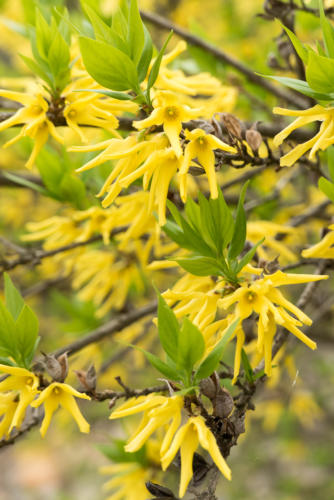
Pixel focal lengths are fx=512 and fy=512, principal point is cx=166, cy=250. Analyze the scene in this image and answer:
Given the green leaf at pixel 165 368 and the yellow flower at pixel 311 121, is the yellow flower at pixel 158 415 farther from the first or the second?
the yellow flower at pixel 311 121

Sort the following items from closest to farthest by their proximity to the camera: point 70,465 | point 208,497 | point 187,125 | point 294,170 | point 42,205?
point 208,497 < point 187,125 < point 294,170 < point 42,205 < point 70,465

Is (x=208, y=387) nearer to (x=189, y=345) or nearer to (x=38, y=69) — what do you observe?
(x=189, y=345)

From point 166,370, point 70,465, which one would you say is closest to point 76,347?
point 166,370

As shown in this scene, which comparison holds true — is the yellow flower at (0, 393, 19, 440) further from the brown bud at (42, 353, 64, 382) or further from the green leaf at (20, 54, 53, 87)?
the green leaf at (20, 54, 53, 87)

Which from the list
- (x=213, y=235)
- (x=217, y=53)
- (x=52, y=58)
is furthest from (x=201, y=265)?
(x=217, y=53)

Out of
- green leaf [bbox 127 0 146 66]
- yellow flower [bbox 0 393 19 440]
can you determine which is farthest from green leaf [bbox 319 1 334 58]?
yellow flower [bbox 0 393 19 440]

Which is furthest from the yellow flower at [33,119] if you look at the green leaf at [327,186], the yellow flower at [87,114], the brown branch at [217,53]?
the brown branch at [217,53]

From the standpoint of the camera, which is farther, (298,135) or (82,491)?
(82,491)

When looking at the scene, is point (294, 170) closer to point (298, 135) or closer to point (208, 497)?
point (298, 135)

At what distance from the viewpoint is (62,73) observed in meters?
0.97

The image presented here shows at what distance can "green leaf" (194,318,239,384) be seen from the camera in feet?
2.41

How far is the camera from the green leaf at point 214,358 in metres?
0.73

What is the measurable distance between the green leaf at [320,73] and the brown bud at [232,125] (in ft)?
0.58

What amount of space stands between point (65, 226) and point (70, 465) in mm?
5919
